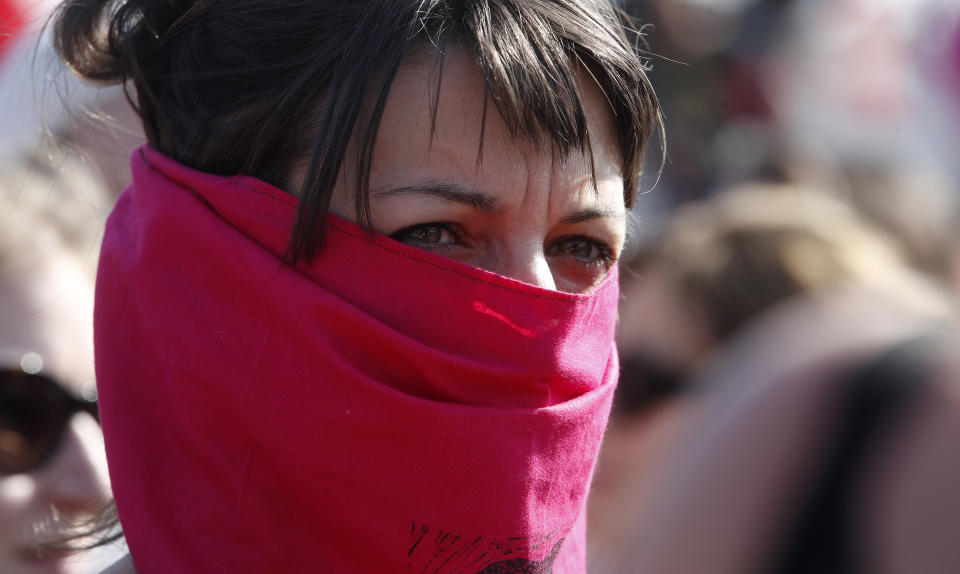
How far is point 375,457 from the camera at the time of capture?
73.9 inches

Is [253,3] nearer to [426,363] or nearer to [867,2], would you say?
[426,363]

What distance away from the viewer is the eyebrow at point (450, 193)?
77.2 inches

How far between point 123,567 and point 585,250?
1090mm

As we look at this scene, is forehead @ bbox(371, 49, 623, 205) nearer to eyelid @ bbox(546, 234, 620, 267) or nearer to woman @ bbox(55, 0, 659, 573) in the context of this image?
woman @ bbox(55, 0, 659, 573)

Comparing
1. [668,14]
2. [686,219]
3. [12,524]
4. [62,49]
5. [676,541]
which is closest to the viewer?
[676,541]

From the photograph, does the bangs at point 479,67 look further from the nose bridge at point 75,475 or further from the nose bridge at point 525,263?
the nose bridge at point 75,475

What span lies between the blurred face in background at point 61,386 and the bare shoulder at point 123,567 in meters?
0.47

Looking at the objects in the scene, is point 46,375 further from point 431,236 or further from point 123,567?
point 431,236

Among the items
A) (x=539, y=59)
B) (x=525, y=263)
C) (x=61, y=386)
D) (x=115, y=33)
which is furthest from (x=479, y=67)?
(x=61, y=386)

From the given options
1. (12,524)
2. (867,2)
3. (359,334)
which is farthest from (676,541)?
(867,2)

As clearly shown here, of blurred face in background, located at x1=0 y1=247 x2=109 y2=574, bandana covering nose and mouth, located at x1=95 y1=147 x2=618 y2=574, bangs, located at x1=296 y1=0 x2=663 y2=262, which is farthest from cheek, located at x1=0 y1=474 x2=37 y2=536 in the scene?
bangs, located at x1=296 y1=0 x2=663 y2=262

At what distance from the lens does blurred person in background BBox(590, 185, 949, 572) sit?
3.39 m

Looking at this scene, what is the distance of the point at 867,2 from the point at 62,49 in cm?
530

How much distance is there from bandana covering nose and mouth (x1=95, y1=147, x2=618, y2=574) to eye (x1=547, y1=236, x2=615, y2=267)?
172 mm
